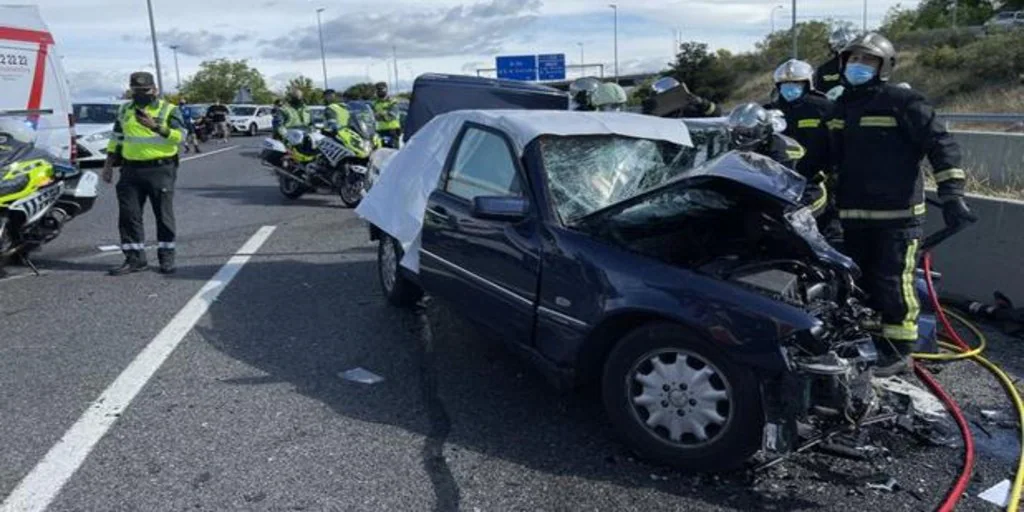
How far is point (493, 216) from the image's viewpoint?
13.9 ft

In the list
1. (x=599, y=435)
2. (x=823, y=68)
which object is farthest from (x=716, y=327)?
(x=823, y=68)

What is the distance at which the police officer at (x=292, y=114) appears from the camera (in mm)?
14656

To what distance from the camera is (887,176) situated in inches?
186

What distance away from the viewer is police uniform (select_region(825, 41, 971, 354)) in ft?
15.1

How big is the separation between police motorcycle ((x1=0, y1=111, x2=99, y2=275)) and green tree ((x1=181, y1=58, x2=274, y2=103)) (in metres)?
74.8

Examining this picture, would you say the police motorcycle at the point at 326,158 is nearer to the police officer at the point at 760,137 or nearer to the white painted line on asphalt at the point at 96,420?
the white painted line on asphalt at the point at 96,420

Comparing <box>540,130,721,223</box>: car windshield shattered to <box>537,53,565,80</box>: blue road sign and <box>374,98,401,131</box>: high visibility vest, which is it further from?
<box>537,53,565,80</box>: blue road sign

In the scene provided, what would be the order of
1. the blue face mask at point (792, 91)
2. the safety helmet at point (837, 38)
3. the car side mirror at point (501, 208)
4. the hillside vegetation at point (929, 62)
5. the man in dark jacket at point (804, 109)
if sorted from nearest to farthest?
the car side mirror at point (501, 208), the man in dark jacket at point (804, 109), the blue face mask at point (792, 91), the safety helmet at point (837, 38), the hillside vegetation at point (929, 62)

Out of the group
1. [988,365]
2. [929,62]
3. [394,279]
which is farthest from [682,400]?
[929,62]

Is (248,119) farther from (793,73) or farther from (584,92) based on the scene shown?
(793,73)

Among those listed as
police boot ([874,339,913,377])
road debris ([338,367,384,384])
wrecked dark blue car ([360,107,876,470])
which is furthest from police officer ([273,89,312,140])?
police boot ([874,339,913,377])

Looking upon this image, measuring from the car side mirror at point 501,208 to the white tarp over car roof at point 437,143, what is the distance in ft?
1.28

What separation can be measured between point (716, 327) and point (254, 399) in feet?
8.34

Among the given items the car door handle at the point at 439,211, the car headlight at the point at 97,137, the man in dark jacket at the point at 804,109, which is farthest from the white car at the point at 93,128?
the man in dark jacket at the point at 804,109
